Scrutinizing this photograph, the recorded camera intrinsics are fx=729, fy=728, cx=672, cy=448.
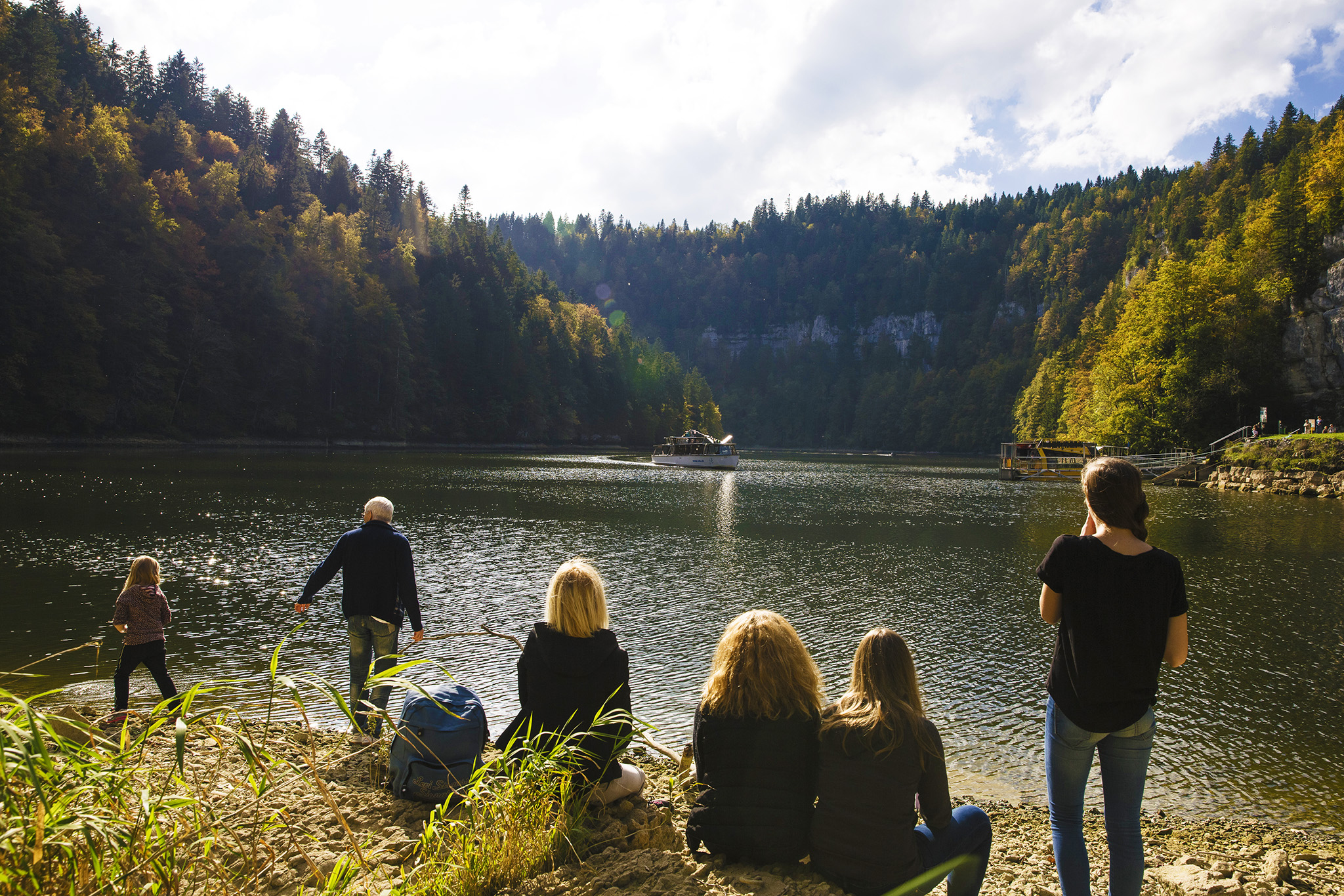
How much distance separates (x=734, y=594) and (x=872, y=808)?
10.9m

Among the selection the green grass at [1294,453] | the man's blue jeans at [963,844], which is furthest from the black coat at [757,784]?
the green grass at [1294,453]

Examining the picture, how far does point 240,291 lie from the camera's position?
235ft

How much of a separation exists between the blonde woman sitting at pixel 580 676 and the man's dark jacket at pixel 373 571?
8.01 feet

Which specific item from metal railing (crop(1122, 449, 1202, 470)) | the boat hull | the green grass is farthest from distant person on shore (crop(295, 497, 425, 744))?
the boat hull

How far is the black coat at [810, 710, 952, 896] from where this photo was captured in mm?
3303

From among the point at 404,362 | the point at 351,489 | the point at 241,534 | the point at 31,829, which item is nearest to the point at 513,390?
the point at 404,362

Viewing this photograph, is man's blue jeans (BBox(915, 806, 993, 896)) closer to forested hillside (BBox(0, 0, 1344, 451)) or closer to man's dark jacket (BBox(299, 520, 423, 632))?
man's dark jacket (BBox(299, 520, 423, 632))

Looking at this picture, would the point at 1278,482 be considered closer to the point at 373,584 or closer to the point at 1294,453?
the point at 1294,453

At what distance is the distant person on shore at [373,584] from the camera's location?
638 centimetres

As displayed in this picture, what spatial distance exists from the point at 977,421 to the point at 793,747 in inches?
6068

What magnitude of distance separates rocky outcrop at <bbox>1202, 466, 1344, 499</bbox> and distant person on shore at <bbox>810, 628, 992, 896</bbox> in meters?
45.9

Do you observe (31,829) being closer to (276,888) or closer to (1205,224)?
(276,888)

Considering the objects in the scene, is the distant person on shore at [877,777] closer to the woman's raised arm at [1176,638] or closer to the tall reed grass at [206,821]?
the woman's raised arm at [1176,638]

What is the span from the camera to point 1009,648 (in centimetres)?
1081
